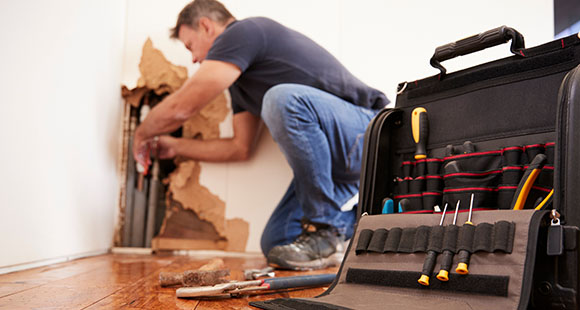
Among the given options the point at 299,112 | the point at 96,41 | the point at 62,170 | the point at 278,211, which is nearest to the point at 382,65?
the point at 299,112

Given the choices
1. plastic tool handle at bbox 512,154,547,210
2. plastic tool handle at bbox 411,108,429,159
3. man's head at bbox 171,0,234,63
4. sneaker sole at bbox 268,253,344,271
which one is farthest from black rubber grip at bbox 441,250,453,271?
man's head at bbox 171,0,234,63

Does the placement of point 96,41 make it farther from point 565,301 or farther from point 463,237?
point 565,301

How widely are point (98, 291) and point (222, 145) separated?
1295mm

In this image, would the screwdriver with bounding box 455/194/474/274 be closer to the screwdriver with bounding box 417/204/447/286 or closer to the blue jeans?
the screwdriver with bounding box 417/204/447/286

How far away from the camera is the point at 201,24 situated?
221 cm

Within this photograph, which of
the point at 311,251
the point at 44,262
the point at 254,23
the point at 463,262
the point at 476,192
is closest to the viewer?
the point at 463,262

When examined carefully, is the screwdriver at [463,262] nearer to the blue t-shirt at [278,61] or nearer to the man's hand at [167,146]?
the blue t-shirt at [278,61]

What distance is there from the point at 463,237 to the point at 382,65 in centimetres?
150

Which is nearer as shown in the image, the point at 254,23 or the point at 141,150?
the point at 254,23

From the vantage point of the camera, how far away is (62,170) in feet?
5.76

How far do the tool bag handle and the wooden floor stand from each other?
68 cm

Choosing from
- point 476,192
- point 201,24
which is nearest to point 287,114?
point 201,24

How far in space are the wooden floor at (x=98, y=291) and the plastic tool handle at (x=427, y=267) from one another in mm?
356

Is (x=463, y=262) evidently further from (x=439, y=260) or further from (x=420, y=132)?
(x=420, y=132)
